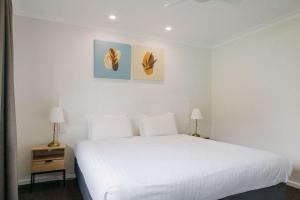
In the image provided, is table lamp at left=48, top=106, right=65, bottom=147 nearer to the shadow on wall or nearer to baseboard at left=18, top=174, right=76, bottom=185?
baseboard at left=18, top=174, right=76, bottom=185

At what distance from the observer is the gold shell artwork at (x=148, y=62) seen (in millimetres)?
3779

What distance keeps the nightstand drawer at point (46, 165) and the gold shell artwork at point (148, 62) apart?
7.00 feet

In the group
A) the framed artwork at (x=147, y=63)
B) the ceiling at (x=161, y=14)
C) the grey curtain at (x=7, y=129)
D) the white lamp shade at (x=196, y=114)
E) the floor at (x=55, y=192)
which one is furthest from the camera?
the white lamp shade at (x=196, y=114)

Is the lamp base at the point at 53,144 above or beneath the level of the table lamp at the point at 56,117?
beneath

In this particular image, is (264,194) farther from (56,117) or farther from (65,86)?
(65,86)

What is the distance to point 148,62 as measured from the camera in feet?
12.5

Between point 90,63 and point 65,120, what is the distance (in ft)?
3.36

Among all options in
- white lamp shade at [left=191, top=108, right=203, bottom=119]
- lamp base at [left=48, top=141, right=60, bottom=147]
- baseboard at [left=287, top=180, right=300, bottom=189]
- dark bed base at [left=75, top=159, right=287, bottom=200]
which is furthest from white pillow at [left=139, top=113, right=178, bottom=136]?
baseboard at [left=287, top=180, right=300, bottom=189]

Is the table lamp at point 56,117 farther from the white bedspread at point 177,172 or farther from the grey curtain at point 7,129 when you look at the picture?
the grey curtain at point 7,129

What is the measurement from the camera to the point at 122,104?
356 centimetres

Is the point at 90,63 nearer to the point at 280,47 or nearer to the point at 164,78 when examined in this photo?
the point at 164,78

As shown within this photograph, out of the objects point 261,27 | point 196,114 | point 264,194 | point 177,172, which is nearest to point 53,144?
point 177,172

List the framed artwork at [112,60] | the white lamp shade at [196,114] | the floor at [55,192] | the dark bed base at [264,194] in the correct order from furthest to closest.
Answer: the white lamp shade at [196,114], the framed artwork at [112,60], the floor at [55,192], the dark bed base at [264,194]

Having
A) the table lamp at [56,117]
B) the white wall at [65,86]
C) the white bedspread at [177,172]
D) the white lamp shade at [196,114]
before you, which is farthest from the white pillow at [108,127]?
the white lamp shade at [196,114]
